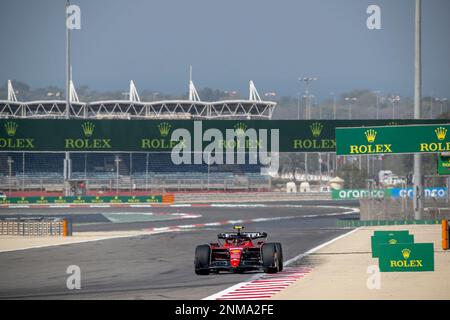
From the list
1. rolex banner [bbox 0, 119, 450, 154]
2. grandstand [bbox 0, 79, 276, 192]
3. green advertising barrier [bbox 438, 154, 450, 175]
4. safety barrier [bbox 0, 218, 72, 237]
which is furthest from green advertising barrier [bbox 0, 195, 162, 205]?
green advertising barrier [bbox 438, 154, 450, 175]

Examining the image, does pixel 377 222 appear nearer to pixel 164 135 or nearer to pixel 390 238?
pixel 164 135

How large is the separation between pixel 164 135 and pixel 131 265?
29.5 m

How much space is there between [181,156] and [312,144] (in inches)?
2575

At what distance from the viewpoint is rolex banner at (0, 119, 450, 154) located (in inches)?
2163

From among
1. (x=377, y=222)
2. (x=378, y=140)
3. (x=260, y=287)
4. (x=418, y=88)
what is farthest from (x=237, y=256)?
(x=418, y=88)

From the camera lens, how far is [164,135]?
55.5 meters

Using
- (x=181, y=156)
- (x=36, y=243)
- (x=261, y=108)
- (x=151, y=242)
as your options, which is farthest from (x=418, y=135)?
(x=261, y=108)

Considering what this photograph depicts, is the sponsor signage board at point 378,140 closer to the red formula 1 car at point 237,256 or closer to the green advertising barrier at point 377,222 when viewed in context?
the green advertising barrier at point 377,222

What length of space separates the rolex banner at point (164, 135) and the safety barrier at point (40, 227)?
40.0ft

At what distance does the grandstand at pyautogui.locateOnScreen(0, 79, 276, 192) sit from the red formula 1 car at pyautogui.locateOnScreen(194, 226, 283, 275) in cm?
6649

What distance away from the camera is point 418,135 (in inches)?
1655

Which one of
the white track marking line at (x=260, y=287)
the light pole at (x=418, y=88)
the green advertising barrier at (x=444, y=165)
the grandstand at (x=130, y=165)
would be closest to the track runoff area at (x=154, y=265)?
the white track marking line at (x=260, y=287)

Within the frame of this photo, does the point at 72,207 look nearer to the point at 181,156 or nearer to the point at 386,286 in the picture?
the point at 181,156

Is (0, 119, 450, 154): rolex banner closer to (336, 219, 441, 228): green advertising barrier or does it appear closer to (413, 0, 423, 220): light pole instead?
(413, 0, 423, 220): light pole
